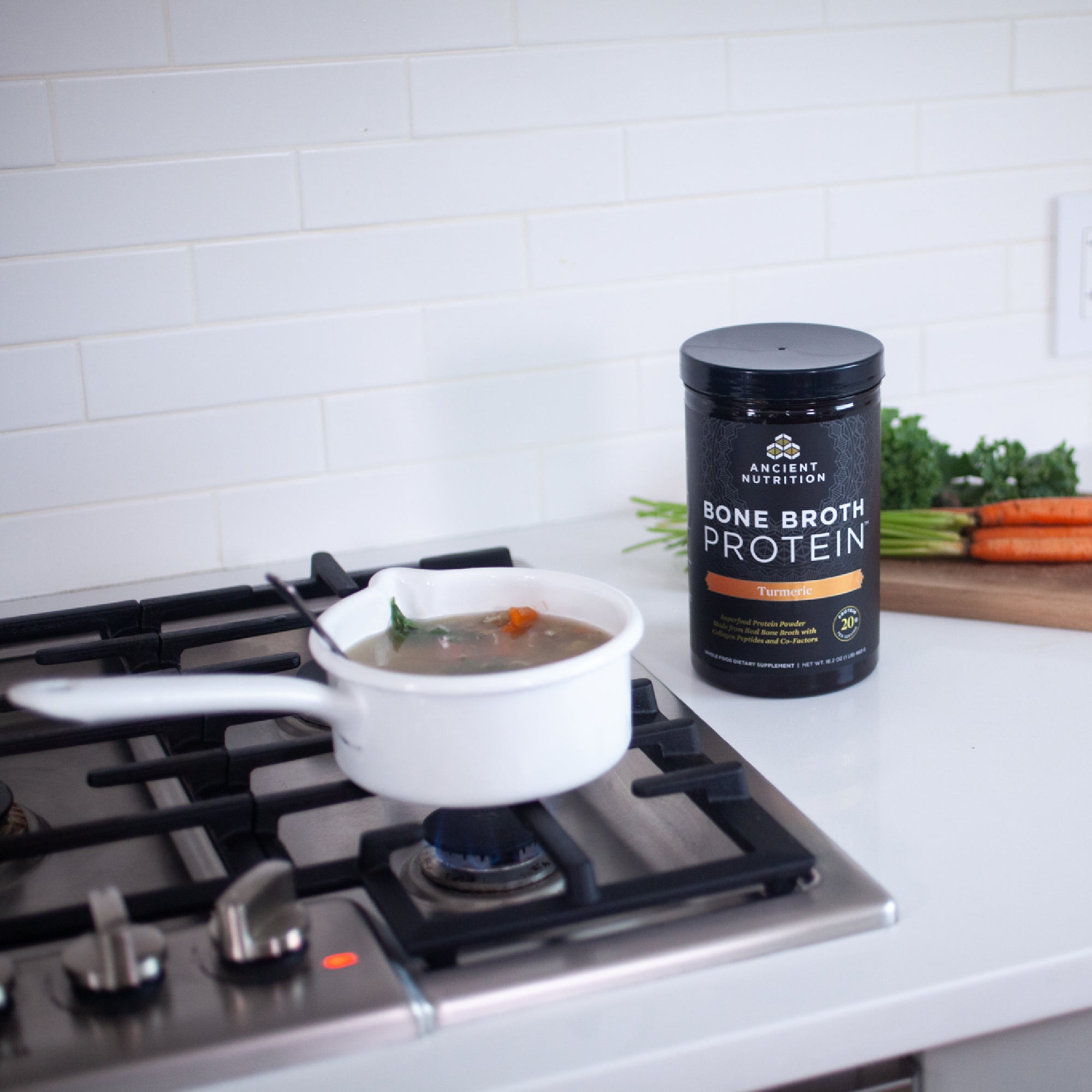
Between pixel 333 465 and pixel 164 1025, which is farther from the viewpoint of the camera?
pixel 333 465

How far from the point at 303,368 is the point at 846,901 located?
75cm

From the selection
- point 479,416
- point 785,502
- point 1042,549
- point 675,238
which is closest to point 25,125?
point 479,416

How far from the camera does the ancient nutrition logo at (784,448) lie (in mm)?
772

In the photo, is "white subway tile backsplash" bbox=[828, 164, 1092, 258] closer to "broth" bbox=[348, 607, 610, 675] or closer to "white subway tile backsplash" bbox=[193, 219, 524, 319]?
"white subway tile backsplash" bbox=[193, 219, 524, 319]

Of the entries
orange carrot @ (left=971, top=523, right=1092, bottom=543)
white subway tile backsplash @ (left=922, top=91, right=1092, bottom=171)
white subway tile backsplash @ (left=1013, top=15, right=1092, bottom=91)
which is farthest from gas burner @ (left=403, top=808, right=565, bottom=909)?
white subway tile backsplash @ (left=1013, top=15, right=1092, bottom=91)

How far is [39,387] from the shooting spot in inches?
42.5

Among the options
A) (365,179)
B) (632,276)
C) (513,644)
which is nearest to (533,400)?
(632,276)

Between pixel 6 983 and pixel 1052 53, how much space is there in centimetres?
129

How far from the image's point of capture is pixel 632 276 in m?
1.22

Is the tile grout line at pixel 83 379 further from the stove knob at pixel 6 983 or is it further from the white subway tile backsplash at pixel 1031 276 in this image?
the white subway tile backsplash at pixel 1031 276

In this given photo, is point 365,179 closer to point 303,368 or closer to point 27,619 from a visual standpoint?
point 303,368

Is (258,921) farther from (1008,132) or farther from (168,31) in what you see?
(1008,132)

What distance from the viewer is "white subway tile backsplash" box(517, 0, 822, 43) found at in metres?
1.12

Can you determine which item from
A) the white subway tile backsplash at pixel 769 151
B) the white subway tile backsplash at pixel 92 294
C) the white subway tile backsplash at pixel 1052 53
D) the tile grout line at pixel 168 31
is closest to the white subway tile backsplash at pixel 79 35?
the tile grout line at pixel 168 31
